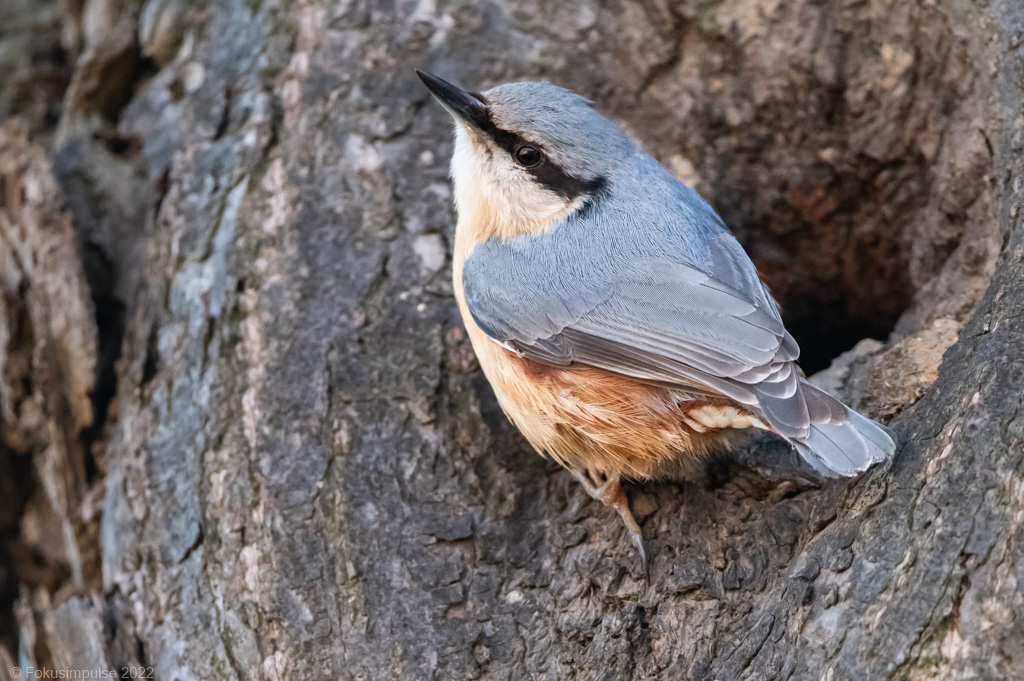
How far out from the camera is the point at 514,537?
2.51 m

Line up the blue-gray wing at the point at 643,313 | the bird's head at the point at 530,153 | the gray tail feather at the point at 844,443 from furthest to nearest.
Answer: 1. the bird's head at the point at 530,153
2. the blue-gray wing at the point at 643,313
3. the gray tail feather at the point at 844,443

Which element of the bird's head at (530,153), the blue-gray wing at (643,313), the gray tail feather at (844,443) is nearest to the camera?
the gray tail feather at (844,443)

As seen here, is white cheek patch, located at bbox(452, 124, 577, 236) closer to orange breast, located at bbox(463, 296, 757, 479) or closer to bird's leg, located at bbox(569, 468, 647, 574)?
orange breast, located at bbox(463, 296, 757, 479)

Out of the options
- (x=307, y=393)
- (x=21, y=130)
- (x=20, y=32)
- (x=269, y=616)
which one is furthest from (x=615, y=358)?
(x=20, y=32)

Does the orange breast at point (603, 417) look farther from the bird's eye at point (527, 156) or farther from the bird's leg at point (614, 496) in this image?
the bird's eye at point (527, 156)

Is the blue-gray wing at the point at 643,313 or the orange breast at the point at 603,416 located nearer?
the blue-gray wing at the point at 643,313

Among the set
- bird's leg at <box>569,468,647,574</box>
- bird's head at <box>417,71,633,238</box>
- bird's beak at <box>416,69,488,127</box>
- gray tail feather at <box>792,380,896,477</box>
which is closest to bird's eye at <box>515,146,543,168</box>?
bird's head at <box>417,71,633,238</box>

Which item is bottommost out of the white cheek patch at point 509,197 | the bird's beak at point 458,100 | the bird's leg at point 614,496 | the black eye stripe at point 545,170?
the bird's leg at point 614,496

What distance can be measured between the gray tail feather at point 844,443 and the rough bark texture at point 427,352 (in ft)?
0.24

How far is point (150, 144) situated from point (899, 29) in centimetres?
297

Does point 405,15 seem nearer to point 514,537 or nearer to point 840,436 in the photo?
point 514,537

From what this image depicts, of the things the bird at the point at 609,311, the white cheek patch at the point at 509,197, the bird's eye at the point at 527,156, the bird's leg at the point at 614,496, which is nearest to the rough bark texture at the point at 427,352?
the bird's leg at the point at 614,496

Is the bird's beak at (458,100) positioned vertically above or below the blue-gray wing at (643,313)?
above

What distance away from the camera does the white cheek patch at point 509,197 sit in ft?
9.16
